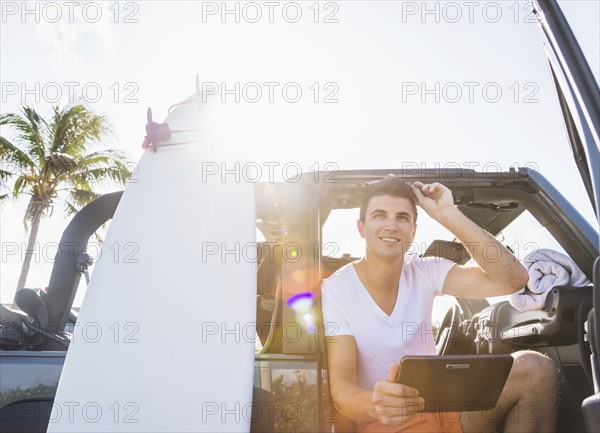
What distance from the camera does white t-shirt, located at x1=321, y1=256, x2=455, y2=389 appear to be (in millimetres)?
2324

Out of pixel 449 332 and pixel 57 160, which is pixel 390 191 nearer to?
pixel 449 332

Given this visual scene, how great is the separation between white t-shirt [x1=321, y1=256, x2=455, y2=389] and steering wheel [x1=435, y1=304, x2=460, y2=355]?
36.4 inches

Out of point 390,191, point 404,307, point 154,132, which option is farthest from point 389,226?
point 154,132

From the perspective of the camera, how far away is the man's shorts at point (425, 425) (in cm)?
217

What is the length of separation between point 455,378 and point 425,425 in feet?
1.97

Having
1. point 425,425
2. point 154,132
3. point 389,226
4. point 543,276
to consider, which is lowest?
point 425,425

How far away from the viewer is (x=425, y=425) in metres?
2.25

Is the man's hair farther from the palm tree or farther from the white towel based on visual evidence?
the palm tree

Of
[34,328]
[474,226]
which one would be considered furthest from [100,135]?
[474,226]

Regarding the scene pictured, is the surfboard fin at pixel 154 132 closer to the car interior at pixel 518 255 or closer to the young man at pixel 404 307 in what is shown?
the car interior at pixel 518 255

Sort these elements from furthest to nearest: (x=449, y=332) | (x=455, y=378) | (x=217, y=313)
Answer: (x=449, y=332), (x=217, y=313), (x=455, y=378)

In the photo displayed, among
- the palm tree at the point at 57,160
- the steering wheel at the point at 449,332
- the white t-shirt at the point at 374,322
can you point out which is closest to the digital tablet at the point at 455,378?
the white t-shirt at the point at 374,322

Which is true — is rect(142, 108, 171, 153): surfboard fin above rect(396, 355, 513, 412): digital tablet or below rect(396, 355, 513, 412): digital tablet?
above

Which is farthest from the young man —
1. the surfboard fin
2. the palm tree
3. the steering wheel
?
the palm tree
